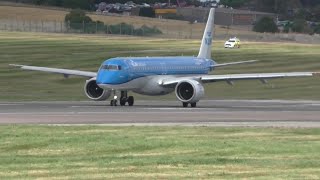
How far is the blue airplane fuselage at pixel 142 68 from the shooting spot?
153ft

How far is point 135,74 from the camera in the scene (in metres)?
47.3

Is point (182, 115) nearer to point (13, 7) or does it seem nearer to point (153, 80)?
point (153, 80)

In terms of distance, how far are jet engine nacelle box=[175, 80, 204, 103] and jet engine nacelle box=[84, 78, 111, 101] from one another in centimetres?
347

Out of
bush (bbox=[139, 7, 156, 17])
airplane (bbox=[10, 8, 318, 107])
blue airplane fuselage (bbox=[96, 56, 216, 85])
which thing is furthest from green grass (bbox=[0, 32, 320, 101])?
bush (bbox=[139, 7, 156, 17])

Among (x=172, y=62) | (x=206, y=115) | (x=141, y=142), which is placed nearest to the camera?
(x=141, y=142)

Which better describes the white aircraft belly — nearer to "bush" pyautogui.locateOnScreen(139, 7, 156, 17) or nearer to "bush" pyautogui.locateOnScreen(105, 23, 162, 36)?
"bush" pyautogui.locateOnScreen(105, 23, 162, 36)

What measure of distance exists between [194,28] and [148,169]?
10274cm

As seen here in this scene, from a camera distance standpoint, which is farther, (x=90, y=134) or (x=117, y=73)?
(x=117, y=73)

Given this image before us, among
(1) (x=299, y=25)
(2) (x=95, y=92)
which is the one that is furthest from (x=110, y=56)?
(1) (x=299, y=25)

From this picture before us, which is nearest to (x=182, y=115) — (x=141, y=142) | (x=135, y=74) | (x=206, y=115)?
(x=206, y=115)

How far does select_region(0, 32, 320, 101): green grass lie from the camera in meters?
60.2

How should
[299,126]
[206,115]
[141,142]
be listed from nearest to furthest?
[141,142] < [299,126] < [206,115]

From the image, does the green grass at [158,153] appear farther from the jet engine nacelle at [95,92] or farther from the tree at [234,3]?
the tree at [234,3]

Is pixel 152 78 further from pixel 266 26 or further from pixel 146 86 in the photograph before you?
pixel 266 26
